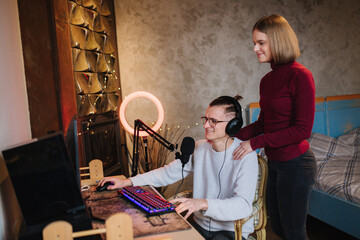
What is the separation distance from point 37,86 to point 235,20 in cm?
236

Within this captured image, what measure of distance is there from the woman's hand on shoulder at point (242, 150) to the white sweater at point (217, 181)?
0.9 inches

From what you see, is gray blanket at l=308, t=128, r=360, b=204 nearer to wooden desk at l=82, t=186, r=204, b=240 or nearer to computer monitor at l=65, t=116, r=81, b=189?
wooden desk at l=82, t=186, r=204, b=240

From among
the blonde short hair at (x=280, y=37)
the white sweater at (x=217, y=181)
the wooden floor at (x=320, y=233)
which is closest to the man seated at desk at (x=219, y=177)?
the white sweater at (x=217, y=181)

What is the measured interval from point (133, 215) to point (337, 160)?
106 inches

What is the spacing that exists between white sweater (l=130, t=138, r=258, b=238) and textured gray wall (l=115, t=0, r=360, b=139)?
1.78 m

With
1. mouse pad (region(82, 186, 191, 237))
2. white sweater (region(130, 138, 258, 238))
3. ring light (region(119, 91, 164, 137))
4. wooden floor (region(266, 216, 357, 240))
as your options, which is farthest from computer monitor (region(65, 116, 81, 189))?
wooden floor (region(266, 216, 357, 240))

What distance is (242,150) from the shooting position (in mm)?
1635

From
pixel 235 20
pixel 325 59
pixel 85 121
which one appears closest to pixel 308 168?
pixel 85 121

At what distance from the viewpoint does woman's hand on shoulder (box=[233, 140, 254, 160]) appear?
1633 mm

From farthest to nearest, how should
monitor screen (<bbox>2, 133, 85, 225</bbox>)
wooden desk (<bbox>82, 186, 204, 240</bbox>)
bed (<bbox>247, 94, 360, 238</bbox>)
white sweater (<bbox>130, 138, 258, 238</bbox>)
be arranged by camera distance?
1. bed (<bbox>247, 94, 360, 238</bbox>)
2. white sweater (<bbox>130, 138, 258, 238</bbox>)
3. wooden desk (<bbox>82, 186, 204, 240</bbox>)
4. monitor screen (<bbox>2, 133, 85, 225</bbox>)

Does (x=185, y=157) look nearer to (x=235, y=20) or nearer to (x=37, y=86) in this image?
(x=37, y=86)

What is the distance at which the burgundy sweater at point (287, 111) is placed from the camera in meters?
1.63

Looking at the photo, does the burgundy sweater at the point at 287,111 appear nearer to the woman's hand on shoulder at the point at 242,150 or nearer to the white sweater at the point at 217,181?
the woman's hand on shoulder at the point at 242,150

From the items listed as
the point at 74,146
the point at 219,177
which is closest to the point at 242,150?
the point at 219,177
